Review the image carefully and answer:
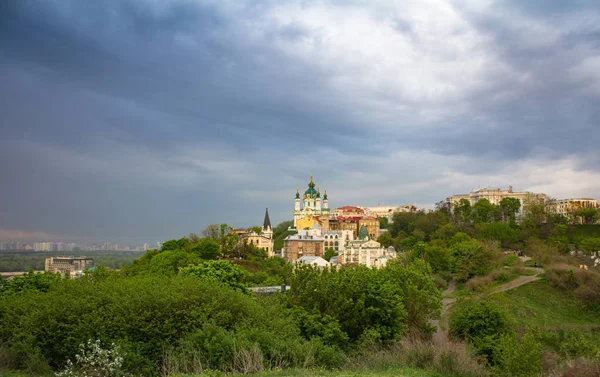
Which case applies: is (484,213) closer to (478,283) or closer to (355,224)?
(355,224)

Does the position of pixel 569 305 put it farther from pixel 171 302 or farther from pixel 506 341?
pixel 171 302

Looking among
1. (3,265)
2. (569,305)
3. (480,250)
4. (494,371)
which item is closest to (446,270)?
(480,250)

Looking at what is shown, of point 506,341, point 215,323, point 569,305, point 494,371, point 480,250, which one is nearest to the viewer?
point 215,323

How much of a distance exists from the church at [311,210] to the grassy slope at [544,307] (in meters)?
65.0

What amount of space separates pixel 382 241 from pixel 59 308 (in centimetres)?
7559

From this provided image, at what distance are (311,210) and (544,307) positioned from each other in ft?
248

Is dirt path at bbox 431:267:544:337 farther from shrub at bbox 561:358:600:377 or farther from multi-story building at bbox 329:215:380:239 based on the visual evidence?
multi-story building at bbox 329:215:380:239

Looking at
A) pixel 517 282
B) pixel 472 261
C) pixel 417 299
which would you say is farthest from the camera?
pixel 472 261

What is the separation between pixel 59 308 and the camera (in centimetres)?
1888

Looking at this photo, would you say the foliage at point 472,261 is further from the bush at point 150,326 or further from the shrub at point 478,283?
the bush at point 150,326

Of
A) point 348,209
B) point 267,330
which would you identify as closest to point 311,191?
point 348,209

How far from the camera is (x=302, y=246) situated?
295 feet

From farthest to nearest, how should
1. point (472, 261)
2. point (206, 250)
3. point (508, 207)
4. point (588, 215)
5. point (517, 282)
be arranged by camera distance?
1. point (508, 207)
2. point (588, 215)
3. point (206, 250)
4. point (472, 261)
5. point (517, 282)

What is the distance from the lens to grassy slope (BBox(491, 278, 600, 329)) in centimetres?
3909
